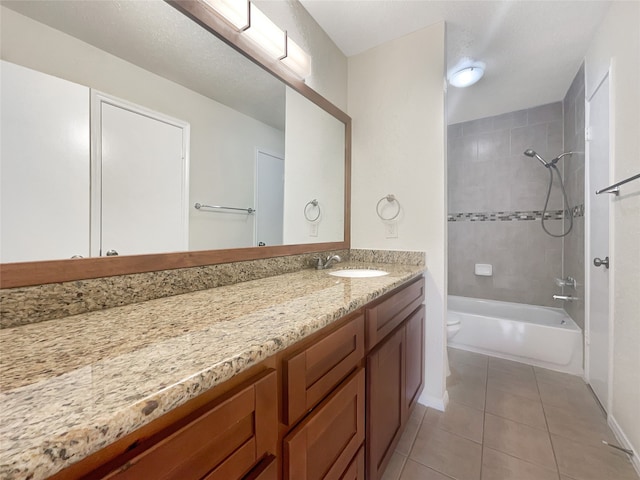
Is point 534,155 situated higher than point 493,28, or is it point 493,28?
point 493,28

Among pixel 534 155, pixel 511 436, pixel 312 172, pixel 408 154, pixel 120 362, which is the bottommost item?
pixel 511 436

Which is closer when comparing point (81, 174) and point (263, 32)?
point (81, 174)

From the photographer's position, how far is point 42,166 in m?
0.69

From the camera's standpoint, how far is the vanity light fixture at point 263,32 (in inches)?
42.4

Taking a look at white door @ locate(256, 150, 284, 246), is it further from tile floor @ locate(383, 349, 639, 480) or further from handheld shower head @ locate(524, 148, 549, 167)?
handheld shower head @ locate(524, 148, 549, 167)

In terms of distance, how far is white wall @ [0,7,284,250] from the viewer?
0.69 meters

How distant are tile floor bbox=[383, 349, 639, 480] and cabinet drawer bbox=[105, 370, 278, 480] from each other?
1.01m

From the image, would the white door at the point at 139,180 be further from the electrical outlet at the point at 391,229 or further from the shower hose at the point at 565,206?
the shower hose at the point at 565,206

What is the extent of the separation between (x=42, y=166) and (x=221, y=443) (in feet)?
2.64

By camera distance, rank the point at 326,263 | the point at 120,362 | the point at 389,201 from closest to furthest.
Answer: the point at 120,362 < the point at 326,263 < the point at 389,201

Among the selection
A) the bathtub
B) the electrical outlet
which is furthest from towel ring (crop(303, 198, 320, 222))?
the bathtub

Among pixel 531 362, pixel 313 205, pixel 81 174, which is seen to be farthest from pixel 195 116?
pixel 531 362

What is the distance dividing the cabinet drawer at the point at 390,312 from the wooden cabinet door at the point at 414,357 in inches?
2.8

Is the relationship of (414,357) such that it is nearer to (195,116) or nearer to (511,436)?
(511,436)
